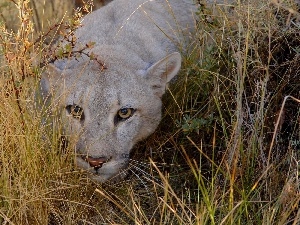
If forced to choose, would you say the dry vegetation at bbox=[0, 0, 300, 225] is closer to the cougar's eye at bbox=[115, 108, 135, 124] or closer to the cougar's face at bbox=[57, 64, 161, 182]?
the cougar's face at bbox=[57, 64, 161, 182]

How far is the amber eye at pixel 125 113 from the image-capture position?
410 centimetres

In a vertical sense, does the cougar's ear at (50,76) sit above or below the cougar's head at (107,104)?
above

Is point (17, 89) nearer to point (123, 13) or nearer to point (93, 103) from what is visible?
point (93, 103)

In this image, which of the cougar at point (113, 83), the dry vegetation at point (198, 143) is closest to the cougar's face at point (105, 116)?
the cougar at point (113, 83)

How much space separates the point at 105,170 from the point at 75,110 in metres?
0.48

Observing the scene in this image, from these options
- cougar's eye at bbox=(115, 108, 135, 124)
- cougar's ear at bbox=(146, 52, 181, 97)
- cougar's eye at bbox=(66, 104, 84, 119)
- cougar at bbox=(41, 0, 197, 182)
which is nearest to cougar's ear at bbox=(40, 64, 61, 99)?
cougar at bbox=(41, 0, 197, 182)

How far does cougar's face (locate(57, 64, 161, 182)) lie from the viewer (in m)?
3.89

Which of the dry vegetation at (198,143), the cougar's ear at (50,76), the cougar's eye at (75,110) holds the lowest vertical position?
the dry vegetation at (198,143)

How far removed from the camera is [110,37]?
4.73 m

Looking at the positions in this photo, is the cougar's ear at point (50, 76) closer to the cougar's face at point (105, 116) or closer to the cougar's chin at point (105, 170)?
the cougar's face at point (105, 116)

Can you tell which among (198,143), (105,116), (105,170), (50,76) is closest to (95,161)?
(105,170)

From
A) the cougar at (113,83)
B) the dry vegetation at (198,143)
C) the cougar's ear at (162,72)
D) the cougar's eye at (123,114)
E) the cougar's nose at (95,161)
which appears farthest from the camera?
the cougar's ear at (162,72)

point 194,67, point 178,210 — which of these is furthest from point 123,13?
point 178,210

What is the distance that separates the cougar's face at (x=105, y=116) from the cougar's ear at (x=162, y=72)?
0.30ft
